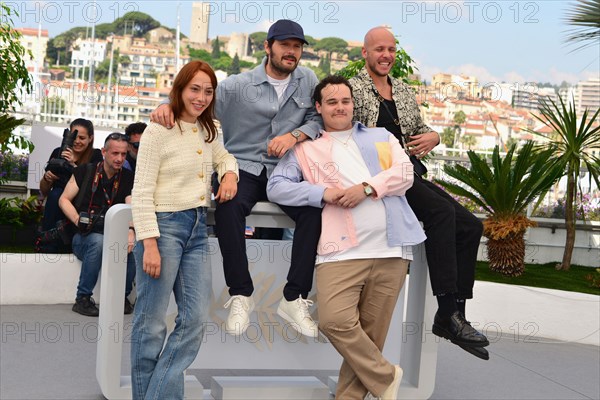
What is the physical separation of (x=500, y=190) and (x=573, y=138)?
1.45 m

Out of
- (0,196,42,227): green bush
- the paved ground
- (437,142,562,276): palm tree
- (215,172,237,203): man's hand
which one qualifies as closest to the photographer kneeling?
the paved ground

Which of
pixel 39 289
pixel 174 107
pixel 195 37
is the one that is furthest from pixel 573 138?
pixel 195 37

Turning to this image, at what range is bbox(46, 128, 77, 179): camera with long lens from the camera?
7.64 meters

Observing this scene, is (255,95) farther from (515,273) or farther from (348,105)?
(515,273)

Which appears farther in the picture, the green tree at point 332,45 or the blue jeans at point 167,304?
the green tree at point 332,45

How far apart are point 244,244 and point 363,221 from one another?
61 centimetres

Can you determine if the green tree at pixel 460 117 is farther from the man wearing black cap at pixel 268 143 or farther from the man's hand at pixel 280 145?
the man's hand at pixel 280 145

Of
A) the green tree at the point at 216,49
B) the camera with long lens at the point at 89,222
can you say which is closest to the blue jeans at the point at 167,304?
the camera with long lens at the point at 89,222

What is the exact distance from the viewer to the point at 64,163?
763 centimetres

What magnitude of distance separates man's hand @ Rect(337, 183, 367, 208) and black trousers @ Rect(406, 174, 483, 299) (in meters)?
0.48

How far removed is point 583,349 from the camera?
7.66 meters

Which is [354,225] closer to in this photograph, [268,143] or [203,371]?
[268,143]

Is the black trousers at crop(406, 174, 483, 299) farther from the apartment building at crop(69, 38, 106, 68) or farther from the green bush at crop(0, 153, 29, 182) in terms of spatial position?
the apartment building at crop(69, 38, 106, 68)

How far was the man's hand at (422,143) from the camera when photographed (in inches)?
198
